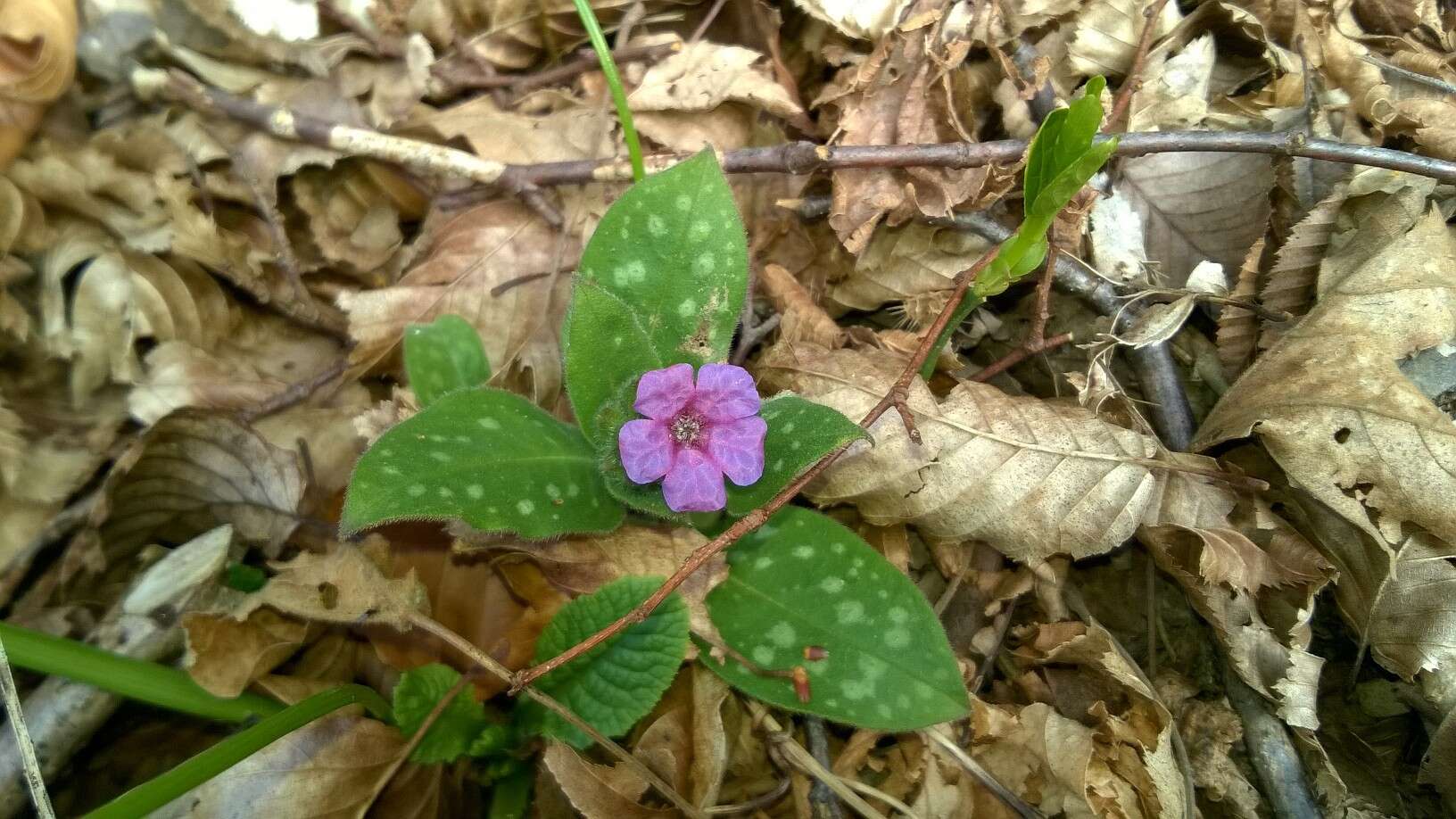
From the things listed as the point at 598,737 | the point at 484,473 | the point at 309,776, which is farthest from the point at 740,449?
the point at 309,776

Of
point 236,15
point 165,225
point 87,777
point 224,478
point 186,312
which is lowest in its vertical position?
point 87,777

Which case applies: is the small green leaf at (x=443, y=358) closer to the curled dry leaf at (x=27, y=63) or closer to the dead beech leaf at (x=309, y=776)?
the dead beech leaf at (x=309, y=776)

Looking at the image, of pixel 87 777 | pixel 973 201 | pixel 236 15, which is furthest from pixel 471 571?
pixel 236 15

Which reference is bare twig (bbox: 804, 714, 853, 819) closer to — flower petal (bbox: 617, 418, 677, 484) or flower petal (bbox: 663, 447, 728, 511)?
flower petal (bbox: 663, 447, 728, 511)

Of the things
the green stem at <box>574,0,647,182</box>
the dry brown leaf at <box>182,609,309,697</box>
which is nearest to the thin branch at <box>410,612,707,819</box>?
Answer: the dry brown leaf at <box>182,609,309,697</box>

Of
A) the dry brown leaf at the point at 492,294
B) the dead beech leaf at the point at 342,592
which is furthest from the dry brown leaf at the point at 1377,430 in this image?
the dead beech leaf at the point at 342,592

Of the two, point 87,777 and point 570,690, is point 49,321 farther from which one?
point 570,690

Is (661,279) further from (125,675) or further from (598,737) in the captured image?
(125,675)
